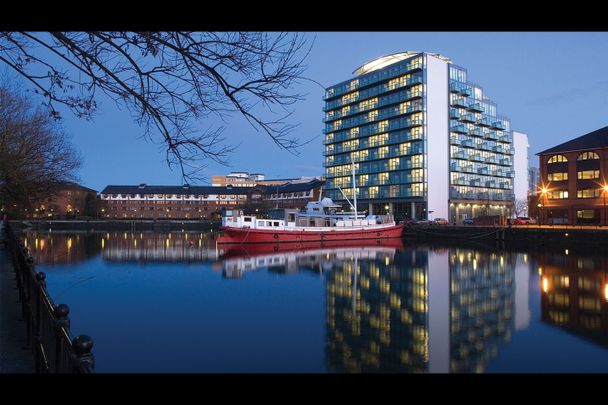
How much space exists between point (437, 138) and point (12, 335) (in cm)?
7667

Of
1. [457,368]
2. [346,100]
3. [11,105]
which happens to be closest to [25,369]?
[457,368]

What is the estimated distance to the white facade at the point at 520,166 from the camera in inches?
4087

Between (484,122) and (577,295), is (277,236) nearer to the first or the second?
(577,295)

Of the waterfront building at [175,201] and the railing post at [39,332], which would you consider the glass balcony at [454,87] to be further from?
A: the railing post at [39,332]

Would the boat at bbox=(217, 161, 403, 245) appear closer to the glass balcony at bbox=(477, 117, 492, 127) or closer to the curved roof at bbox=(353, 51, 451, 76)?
the glass balcony at bbox=(477, 117, 492, 127)

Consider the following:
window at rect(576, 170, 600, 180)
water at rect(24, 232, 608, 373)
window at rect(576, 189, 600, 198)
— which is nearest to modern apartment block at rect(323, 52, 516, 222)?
window at rect(576, 189, 600, 198)

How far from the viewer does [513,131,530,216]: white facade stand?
104m

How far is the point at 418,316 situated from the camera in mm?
17750

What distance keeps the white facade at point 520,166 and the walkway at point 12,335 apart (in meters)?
106

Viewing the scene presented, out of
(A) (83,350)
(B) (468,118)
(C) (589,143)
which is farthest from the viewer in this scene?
(B) (468,118)

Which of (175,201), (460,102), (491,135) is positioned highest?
(460,102)

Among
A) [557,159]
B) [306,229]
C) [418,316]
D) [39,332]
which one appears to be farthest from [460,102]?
[39,332]

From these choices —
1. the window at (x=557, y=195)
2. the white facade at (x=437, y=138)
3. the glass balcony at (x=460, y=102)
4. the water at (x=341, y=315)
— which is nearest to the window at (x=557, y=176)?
the window at (x=557, y=195)

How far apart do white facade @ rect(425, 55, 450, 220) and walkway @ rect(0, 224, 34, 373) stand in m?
70.4
